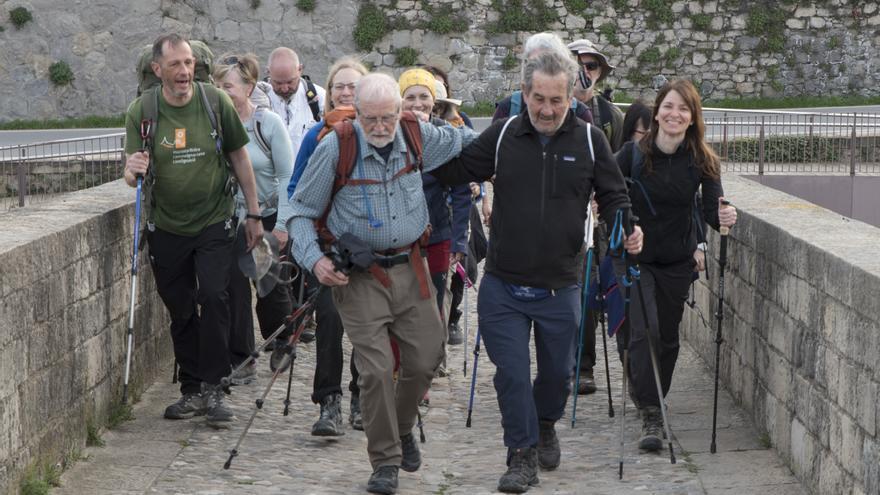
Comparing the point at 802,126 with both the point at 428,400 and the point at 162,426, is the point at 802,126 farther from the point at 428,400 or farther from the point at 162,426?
the point at 162,426

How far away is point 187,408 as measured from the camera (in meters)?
7.50

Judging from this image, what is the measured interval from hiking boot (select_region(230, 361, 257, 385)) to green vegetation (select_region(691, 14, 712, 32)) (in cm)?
1966

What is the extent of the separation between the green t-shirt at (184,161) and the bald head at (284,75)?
2050 mm

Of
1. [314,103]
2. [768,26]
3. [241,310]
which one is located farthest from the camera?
[768,26]

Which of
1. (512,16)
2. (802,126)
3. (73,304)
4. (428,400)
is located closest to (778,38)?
(512,16)

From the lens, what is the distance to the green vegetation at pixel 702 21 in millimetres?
26812

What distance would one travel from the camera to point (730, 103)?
26344 millimetres

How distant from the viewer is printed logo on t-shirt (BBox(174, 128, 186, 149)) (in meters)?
7.26

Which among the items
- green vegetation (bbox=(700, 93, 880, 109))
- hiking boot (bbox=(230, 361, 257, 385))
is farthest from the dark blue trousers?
green vegetation (bbox=(700, 93, 880, 109))

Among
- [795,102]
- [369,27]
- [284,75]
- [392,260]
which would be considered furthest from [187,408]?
[795,102]

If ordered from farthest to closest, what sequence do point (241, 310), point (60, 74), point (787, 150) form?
point (60, 74) < point (787, 150) < point (241, 310)

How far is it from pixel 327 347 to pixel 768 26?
21208 millimetres

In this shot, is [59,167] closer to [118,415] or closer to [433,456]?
[118,415]

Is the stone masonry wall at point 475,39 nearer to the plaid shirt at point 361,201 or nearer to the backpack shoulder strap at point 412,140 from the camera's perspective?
the backpack shoulder strap at point 412,140
